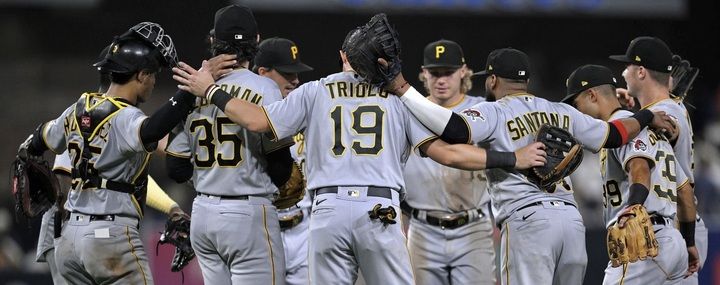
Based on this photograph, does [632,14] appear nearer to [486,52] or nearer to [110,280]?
[486,52]

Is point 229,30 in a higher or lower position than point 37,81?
higher

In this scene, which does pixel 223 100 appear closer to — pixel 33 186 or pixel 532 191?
pixel 33 186

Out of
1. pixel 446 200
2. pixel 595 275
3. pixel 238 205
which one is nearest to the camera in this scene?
pixel 238 205

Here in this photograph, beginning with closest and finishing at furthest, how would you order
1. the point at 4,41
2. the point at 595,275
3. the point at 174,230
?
1. the point at 174,230
2. the point at 595,275
3. the point at 4,41

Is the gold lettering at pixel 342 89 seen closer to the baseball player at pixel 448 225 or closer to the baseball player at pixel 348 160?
the baseball player at pixel 348 160

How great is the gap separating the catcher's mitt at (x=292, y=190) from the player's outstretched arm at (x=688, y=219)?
2473 millimetres

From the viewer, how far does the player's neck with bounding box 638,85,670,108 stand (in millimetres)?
6934

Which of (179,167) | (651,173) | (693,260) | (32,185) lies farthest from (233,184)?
(693,260)

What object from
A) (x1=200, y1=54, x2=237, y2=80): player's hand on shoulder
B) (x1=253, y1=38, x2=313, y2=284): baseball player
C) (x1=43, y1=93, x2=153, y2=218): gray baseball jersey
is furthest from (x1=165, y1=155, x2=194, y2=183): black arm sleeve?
(x1=253, y1=38, x2=313, y2=284): baseball player

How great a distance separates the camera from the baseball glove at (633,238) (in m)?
6.00

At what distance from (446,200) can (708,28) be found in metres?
7.96

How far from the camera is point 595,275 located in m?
9.99

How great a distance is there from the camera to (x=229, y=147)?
5855 mm

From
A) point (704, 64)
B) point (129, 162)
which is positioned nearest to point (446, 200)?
point (129, 162)
